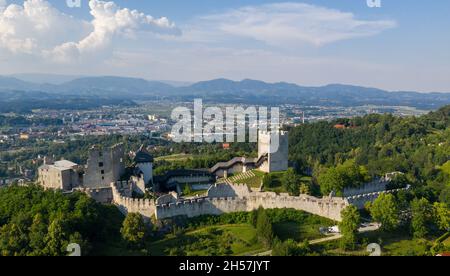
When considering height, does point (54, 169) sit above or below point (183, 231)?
above

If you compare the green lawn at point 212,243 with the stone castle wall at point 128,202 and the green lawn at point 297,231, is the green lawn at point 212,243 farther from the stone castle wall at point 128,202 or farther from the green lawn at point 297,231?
the stone castle wall at point 128,202

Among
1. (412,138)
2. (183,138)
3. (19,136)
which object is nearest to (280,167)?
(412,138)

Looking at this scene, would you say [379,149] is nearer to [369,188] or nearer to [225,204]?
[369,188]

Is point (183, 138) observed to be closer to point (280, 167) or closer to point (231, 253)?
point (280, 167)

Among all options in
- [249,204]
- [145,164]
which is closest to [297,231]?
[249,204]
